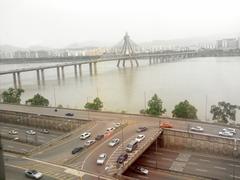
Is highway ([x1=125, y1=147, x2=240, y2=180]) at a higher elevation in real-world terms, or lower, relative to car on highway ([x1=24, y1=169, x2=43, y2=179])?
lower

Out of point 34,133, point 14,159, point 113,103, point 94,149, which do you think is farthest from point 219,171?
point 113,103

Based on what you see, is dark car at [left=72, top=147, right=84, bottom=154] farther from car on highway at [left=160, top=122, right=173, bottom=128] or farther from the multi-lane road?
car on highway at [left=160, top=122, right=173, bottom=128]

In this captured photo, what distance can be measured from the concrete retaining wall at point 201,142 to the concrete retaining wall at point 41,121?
146cm

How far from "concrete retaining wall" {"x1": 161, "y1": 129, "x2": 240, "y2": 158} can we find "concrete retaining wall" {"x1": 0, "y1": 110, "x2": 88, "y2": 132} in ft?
4.78

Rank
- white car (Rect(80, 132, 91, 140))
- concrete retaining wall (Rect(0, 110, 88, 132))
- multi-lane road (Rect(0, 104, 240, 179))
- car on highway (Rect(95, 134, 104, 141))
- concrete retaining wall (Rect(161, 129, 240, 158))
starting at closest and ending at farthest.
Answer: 1. multi-lane road (Rect(0, 104, 240, 179))
2. concrete retaining wall (Rect(161, 129, 240, 158))
3. car on highway (Rect(95, 134, 104, 141))
4. white car (Rect(80, 132, 91, 140))
5. concrete retaining wall (Rect(0, 110, 88, 132))

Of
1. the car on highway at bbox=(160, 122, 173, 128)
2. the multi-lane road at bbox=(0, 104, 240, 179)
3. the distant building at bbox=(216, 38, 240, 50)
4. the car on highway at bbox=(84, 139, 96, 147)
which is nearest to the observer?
the multi-lane road at bbox=(0, 104, 240, 179)

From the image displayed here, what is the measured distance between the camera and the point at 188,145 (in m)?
3.76

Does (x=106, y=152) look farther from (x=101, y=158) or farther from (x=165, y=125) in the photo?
(x=165, y=125)

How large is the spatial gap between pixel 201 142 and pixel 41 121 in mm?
2813

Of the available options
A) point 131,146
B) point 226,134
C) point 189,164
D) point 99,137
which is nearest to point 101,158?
point 131,146

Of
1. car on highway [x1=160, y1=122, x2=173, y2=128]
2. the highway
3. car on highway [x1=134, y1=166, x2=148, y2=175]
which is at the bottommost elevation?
the highway

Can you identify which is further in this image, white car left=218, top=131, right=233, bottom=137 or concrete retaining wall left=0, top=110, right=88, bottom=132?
concrete retaining wall left=0, top=110, right=88, bottom=132

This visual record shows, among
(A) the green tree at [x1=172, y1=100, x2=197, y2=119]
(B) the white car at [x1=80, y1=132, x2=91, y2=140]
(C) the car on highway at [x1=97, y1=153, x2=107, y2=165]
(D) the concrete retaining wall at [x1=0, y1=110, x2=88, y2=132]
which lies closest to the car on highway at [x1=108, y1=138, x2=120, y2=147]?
(C) the car on highway at [x1=97, y1=153, x2=107, y2=165]

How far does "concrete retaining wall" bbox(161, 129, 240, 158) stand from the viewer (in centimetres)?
345
